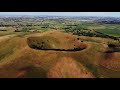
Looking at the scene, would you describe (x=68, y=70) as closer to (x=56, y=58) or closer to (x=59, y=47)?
(x=56, y=58)

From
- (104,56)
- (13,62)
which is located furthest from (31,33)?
(104,56)

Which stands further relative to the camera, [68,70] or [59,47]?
[59,47]

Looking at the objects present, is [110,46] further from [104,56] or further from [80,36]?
[80,36]

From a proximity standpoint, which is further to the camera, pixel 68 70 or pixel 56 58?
pixel 56 58

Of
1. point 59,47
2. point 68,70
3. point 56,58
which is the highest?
point 59,47

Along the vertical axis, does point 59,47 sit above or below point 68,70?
above

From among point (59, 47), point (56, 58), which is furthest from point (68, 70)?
point (59, 47)

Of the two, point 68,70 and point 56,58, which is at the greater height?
point 56,58
